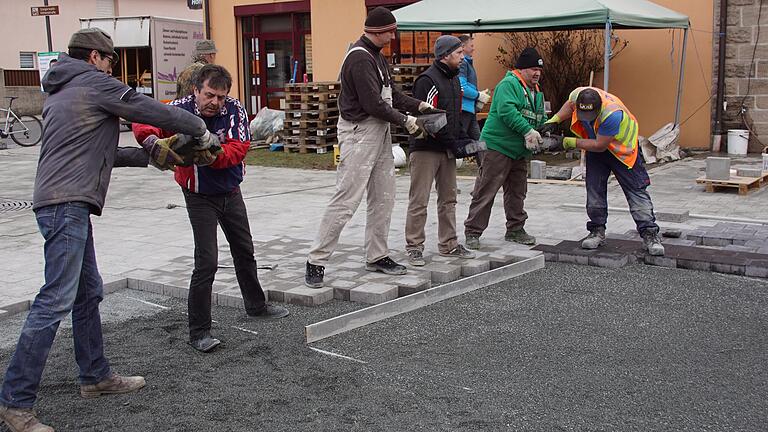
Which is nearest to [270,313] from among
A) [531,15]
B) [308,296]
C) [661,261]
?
[308,296]

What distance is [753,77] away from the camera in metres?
15.2

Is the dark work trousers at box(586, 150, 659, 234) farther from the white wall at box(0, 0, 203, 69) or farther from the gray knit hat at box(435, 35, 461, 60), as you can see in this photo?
the white wall at box(0, 0, 203, 69)

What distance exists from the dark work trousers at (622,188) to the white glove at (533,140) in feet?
1.68

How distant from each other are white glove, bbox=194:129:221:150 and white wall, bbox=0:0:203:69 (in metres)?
33.3

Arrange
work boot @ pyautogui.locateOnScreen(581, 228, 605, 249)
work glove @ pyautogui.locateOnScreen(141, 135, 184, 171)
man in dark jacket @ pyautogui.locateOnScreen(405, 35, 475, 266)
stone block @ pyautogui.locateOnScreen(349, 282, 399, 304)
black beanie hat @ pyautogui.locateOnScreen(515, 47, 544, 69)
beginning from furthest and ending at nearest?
black beanie hat @ pyautogui.locateOnScreen(515, 47, 544, 69) → work boot @ pyautogui.locateOnScreen(581, 228, 605, 249) → man in dark jacket @ pyautogui.locateOnScreen(405, 35, 475, 266) → stone block @ pyautogui.locateOnScreen(349, 282, 399, 304) → work glove @ pyautogui.locateOnScreen(141, 135, 184, 171)

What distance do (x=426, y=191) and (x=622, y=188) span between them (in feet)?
5.73

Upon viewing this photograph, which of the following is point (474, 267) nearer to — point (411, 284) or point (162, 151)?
point (411, 284)

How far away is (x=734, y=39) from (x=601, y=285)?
33.9 ft

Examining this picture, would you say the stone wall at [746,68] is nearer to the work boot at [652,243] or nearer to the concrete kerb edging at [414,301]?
the work boot at [652,243]

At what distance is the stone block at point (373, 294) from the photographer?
242 inches

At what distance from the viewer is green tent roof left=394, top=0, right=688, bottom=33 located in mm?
12742

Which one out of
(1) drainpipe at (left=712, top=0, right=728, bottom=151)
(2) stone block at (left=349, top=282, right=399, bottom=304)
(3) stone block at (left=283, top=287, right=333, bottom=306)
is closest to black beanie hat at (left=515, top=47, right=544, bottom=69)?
(2) stone block at (left=349, top=282, right=399, bottom=304)

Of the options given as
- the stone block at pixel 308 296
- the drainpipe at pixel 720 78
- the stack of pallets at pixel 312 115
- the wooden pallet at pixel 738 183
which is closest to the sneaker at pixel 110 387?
the stone block at pixel 308 296

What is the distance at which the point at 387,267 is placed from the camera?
682 centimetres
